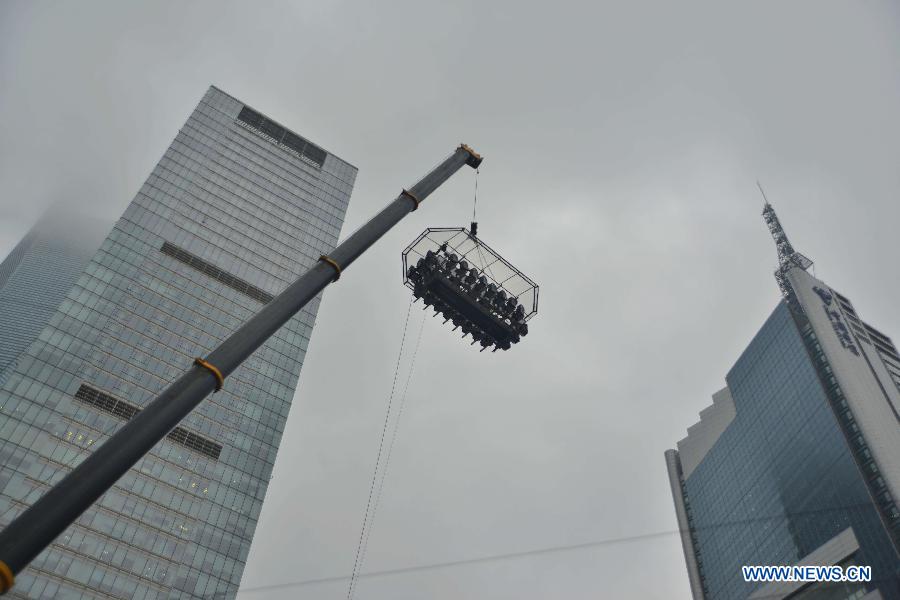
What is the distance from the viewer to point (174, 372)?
4124 inches

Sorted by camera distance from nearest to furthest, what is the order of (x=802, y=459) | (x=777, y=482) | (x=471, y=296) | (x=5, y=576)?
(x=5, y=576) < (x=471, y=296) < (x=802, y=459) < (x=777, y=482)

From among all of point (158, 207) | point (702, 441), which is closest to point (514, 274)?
point (158, 207)

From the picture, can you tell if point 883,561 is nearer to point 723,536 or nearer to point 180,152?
point 723,536

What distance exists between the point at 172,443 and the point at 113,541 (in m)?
15.6

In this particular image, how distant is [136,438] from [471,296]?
20.9 m

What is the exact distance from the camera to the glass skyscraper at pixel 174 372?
3386 inches

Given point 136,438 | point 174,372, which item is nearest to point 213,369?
point 136,438

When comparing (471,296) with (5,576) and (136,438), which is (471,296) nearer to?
(136,438)

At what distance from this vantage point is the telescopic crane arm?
14.3m

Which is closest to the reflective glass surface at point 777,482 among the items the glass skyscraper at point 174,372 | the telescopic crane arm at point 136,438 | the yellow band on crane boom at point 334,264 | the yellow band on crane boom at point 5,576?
the glass skyscraper at point 174,372

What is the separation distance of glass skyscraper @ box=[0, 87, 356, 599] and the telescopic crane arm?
67854 mm

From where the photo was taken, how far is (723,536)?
161m

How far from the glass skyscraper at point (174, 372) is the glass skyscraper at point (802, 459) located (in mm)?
96123

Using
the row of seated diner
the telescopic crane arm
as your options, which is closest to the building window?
the row of seated diner
